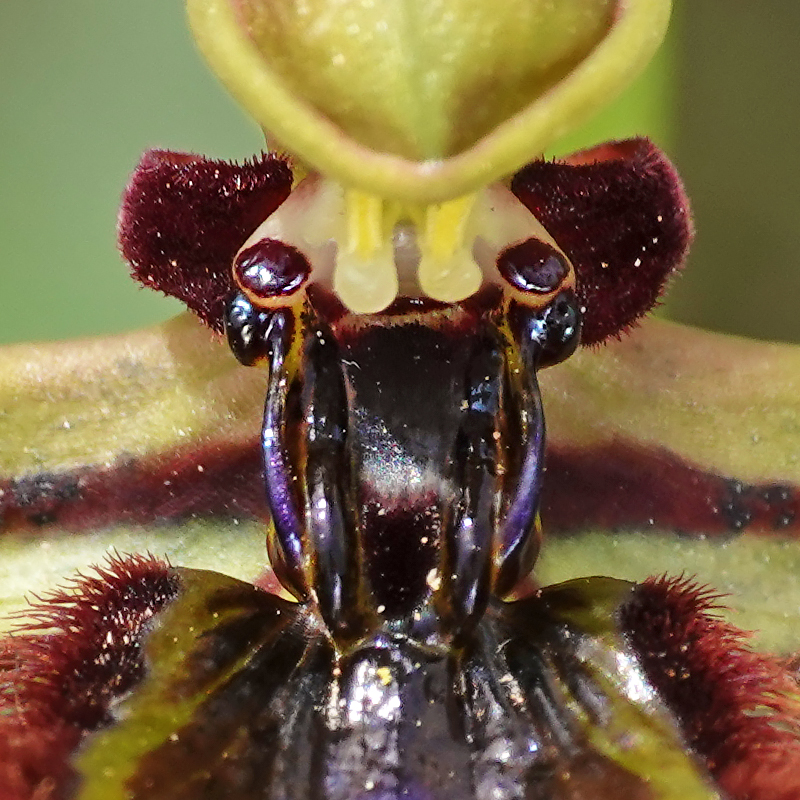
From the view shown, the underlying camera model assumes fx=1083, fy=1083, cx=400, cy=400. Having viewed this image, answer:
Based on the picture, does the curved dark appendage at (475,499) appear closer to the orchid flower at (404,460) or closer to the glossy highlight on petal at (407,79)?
the orchid flower at (404,460)

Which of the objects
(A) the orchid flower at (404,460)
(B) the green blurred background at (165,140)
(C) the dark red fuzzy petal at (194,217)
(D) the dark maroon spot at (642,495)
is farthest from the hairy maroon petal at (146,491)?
(B) the green blurred background at (165,140)

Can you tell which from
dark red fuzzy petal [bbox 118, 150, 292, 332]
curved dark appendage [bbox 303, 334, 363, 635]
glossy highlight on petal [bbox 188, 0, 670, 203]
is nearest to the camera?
glossy highlight on petal [bbox 188, 0, 670, 203]

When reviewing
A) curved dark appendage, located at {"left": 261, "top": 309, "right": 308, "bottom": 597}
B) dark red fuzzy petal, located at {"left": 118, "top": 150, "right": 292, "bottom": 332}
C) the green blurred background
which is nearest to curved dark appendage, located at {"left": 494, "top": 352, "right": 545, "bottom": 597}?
curved dark appendage, located at {"left": 261, "top": 309, "right": 308, "bottom": 597}

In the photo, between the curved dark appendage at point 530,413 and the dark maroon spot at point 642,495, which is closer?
the curved dark appendage at point 530,413

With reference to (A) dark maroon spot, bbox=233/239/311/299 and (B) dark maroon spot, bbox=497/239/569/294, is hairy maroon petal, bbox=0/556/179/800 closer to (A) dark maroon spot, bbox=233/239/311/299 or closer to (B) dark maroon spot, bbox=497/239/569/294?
(A) dark maroon spot, bbox=233/239/311/299

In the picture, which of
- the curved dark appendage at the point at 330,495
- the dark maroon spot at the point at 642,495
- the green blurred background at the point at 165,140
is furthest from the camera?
the green blurred background at the point at 165,140

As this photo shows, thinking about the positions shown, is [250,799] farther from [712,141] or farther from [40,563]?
[712,141]

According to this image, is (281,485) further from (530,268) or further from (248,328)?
(530,268)
